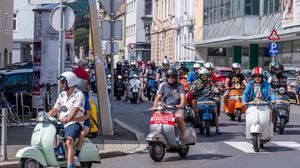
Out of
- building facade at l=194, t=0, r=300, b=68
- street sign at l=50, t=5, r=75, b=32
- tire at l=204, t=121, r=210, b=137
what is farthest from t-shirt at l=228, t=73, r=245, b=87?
building facade at l=194, t=0, r=300, b=68

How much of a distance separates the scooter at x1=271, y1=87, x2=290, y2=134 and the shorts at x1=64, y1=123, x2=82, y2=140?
27.5 feet

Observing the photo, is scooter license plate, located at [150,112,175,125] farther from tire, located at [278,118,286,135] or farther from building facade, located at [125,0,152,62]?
building facade, located at [125,0,152,62]

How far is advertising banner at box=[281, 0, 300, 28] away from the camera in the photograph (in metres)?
41.7

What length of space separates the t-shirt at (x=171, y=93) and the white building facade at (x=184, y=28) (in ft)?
159

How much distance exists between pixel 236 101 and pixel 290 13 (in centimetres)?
2258

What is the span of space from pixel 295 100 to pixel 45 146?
2424 cm

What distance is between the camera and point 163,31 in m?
77.9

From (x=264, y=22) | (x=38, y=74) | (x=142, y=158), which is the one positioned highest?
(x=264, y=22)

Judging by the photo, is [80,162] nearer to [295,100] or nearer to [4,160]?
[4,160]

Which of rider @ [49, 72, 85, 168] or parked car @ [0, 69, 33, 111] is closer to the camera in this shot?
rider @ [49, 72, 85, 168]

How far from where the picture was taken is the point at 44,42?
70.6 ft

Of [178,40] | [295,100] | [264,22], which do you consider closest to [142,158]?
[295,100]

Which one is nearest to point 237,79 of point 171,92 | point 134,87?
point 171,92

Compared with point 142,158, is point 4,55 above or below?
above
